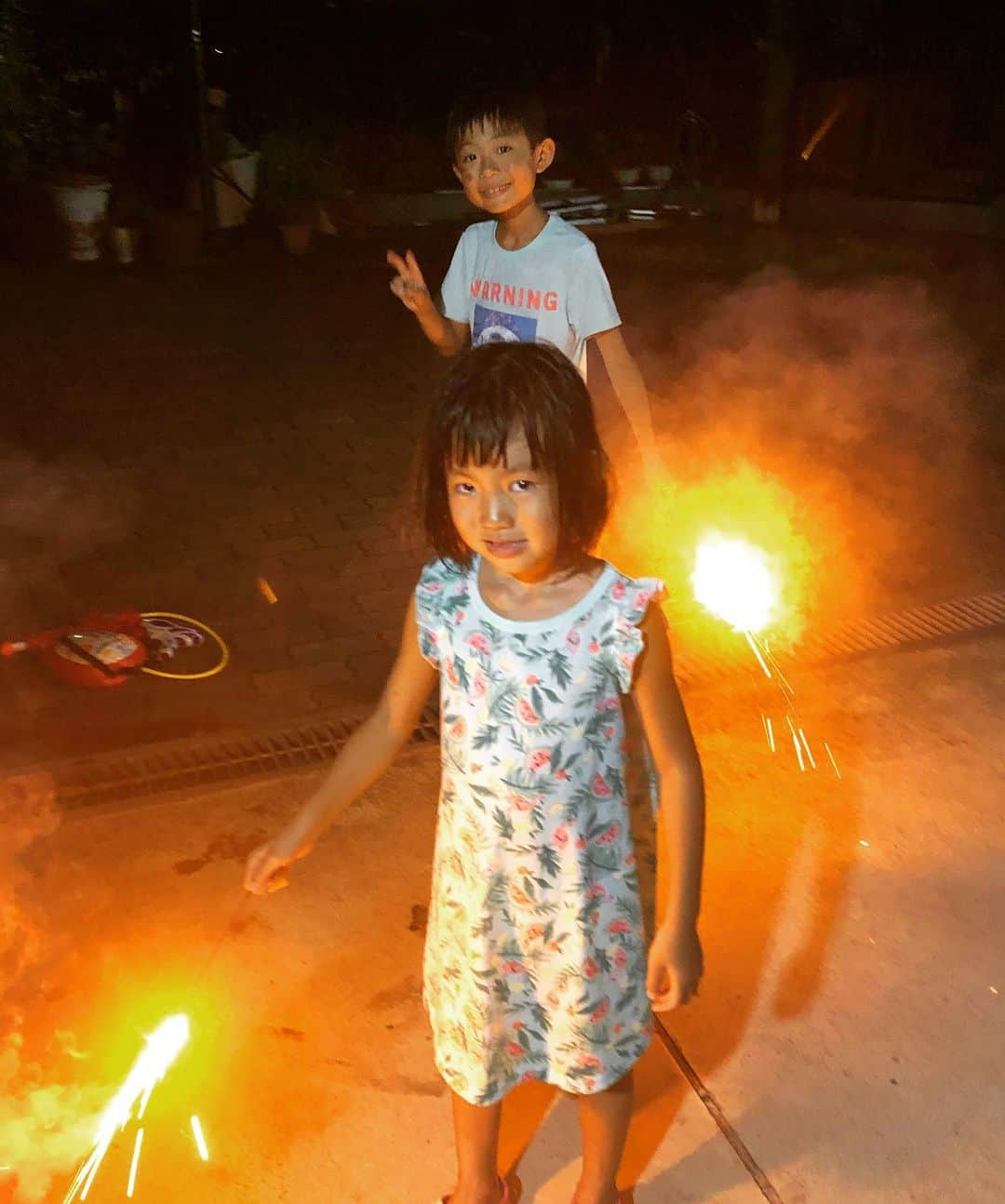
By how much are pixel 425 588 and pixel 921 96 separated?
556 inches

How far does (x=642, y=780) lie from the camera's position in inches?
73.4

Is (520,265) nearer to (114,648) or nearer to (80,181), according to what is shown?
(114,648)

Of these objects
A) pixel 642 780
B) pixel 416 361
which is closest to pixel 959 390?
pixel 416 361

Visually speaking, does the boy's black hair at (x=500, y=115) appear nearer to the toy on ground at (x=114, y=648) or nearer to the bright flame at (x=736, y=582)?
the toy on ground at (x=114, y=648)

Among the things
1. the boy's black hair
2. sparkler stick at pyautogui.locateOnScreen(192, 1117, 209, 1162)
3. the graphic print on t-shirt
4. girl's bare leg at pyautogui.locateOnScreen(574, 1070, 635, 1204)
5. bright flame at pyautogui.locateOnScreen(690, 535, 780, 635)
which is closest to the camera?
girl's bare leg at pyautogui.locateOnScreen(574, 1070, 635, 1204)

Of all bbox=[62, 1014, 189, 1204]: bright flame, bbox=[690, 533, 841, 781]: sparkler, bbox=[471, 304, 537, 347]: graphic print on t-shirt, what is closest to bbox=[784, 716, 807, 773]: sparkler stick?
bbox=[690, 533, 841, 781]: sparkler

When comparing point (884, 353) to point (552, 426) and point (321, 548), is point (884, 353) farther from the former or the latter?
point (552, 426)

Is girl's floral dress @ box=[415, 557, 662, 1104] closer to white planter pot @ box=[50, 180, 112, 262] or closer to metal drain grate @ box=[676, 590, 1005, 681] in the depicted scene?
metal drain grate @ box=[676, 590, 1005, 681]

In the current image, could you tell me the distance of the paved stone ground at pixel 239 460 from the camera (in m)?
3.99

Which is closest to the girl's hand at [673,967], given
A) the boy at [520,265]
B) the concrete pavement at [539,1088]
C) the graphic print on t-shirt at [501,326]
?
the concrete pavement at [539,1088]

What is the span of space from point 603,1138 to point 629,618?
3.11 feet

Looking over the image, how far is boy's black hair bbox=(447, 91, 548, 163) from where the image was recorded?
2.82 m

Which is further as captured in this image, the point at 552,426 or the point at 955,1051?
the point at 955,1051

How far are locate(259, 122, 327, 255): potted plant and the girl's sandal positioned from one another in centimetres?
1054
